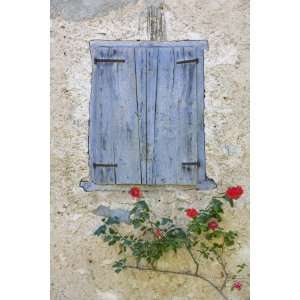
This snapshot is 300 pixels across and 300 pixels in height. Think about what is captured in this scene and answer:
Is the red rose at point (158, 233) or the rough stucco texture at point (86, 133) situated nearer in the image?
the red rose at point (158, 233)

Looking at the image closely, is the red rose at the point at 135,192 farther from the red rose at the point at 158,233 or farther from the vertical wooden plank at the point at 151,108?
the red rose at the point at 158,233

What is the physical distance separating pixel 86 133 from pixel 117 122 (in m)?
0.27

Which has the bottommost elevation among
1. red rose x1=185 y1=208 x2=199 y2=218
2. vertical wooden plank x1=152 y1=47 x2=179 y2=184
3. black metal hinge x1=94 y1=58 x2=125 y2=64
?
red rose x1=185 y1=208 x2=199 y2=218

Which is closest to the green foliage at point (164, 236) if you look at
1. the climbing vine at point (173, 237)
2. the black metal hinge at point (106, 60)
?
the climbing vine at point (173, 237)

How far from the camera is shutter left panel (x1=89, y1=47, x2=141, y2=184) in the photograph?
12.8 feet

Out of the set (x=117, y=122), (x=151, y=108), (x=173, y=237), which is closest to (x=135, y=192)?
(x=173, y=237)

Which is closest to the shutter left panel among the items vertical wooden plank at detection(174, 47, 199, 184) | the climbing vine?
the climbing vine

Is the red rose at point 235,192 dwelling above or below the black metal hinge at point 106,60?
below

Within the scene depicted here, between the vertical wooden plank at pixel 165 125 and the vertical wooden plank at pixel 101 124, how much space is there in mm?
365

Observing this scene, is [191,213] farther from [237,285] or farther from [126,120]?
[126,120]

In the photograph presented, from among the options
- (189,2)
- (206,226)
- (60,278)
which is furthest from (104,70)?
(60,278)

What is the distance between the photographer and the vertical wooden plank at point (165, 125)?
152 inches

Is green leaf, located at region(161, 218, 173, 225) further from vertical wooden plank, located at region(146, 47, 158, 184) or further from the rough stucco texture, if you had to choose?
vertical wooden plank, located at region(146, 47, 158, 184)

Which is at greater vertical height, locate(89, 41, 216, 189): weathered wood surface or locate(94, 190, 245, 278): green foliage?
locate(89, 41, 216, 189): weathered wood surface
